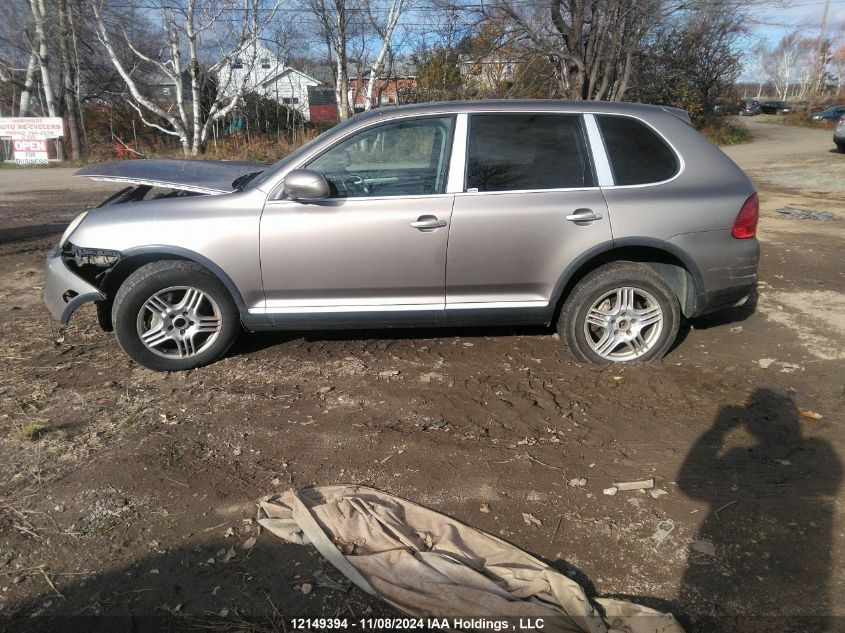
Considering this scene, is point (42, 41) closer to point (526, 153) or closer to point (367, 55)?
point (367, 55)

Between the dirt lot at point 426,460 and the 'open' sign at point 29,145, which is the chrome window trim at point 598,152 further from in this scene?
the 'open' sign at point 29,145

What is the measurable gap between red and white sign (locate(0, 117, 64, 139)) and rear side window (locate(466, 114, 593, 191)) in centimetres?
2482

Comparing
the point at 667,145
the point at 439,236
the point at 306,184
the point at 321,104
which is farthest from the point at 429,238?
the point at 321,104

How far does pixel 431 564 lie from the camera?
2.58 m

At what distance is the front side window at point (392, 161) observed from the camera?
427 centimetres

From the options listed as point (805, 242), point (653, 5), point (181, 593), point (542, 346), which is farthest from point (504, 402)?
point (653, 5)

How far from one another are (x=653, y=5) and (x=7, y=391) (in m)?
14.5

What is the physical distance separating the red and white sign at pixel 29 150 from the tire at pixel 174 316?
23.7 metres

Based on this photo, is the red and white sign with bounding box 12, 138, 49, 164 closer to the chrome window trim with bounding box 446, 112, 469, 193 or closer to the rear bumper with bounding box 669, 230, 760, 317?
the chrome window trim with bounding box 446, 112, 469, 193

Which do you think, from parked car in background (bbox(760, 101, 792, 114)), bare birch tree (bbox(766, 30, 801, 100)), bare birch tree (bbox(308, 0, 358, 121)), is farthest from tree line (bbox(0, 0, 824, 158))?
bare birch tree (bbox(766, 30, 801, 100))

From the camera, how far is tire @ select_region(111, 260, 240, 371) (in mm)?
4266

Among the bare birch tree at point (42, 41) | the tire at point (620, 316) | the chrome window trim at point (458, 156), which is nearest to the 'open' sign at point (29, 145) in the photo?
the bare birch tree at point (42, 41)

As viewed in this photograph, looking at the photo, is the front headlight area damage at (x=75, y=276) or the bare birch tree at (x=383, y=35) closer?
the front headlight area damage at (x=75, y=276)

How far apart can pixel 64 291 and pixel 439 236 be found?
8.49ft
